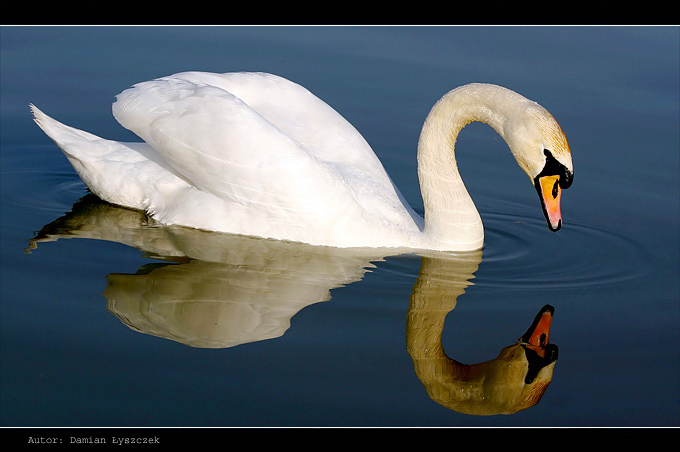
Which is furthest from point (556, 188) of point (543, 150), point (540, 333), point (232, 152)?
point (232, 152)

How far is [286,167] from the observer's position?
7391mm

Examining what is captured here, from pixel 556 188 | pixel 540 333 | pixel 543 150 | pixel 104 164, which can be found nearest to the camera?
pixel 540 333

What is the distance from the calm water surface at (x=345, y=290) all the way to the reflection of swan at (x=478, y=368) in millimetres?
37

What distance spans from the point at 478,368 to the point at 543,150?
201cm

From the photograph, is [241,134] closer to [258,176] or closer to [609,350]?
[258,176]

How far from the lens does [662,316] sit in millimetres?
6809

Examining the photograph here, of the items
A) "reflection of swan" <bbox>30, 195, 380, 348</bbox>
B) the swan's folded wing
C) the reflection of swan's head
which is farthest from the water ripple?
the swan's folded wing

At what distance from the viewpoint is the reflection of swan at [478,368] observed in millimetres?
5738

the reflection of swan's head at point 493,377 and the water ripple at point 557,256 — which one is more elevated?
the water ripple at point 557,256

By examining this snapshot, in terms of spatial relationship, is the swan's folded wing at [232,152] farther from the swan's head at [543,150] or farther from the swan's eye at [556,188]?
the swan's eye at [556,188]

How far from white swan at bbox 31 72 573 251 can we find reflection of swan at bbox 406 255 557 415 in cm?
107

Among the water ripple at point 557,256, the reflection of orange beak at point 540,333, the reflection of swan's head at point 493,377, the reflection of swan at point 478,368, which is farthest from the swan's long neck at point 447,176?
the reflection of swan's head at point 493,377

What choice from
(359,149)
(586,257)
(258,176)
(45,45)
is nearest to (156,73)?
(45,45)

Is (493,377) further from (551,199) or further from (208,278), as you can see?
(208,278)
